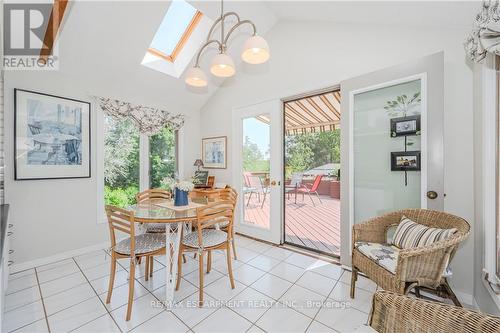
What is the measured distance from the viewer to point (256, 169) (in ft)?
11.8

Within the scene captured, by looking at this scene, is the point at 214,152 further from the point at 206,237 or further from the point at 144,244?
the point at 144,244

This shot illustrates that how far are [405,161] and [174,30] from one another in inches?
131

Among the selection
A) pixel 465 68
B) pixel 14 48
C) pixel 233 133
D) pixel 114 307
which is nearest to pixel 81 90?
pixel 14 48

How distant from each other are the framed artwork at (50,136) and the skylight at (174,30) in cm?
131

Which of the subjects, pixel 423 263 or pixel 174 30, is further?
pixel 174 30

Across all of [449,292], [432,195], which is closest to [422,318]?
[449,292]

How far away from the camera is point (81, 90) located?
9.45ft

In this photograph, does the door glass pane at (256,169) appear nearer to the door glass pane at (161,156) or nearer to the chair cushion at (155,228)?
the door glass pane at (161,156)

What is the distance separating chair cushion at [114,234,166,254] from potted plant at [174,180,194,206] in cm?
36

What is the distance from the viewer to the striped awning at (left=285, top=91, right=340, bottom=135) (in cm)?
418

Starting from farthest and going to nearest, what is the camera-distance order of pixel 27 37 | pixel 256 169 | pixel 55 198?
pixel 256 169
pixel 55 198
pixel 27 37

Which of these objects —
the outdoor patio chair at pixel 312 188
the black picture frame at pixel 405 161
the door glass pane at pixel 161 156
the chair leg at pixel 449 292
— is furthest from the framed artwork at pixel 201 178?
the chair leg at pixel 449 292

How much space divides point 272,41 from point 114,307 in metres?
3.66

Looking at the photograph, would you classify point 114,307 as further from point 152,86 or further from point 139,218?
point 152,86
